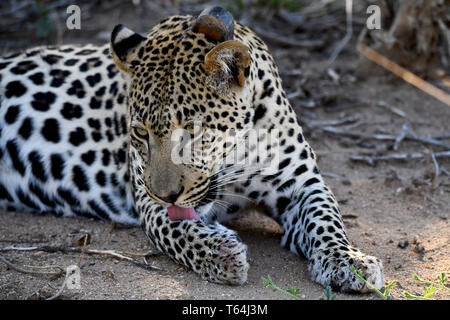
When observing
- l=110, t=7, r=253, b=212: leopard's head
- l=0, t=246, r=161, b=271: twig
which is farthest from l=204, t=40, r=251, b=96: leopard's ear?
l=0, t=246, r=161, b=271: twig

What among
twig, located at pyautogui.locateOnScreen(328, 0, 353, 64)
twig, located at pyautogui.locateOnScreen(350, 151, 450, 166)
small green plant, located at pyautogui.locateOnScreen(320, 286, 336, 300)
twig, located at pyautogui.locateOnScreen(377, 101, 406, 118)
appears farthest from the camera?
twig, located at pyautogui.locateOnScreen(328, 0, 353, 64)

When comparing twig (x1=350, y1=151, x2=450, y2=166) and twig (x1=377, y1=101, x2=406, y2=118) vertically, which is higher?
twig (x1=377, y1=101, x2=406, y2=118)

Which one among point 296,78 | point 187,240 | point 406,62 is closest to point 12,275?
point 187,240

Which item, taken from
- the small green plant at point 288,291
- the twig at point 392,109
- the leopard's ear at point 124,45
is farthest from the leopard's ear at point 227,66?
→ the twig at point 392,109

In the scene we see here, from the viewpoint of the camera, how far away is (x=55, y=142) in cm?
691

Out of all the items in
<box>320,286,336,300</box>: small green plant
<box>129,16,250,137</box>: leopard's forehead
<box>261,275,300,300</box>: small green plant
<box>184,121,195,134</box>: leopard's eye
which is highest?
<box>129,16,250,137</box>: leopard's forehead

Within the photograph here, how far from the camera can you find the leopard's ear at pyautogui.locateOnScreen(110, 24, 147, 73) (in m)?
5.50

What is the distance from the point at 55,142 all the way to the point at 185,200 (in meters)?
2.48

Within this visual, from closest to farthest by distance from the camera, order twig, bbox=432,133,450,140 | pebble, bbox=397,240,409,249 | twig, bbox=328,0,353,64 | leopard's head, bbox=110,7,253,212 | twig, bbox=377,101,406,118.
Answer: leopard's head, bbox=110,7,253,212 → pebble, bbox=397,240,409,249 → twig, bbox=432,133,450,140 → twig, bbox=377,101,406,118 → twig, bbox=328,0,353,64

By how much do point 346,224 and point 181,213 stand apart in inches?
73.4

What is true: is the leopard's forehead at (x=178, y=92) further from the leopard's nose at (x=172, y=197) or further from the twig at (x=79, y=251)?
the twig at (x=79, y=251)

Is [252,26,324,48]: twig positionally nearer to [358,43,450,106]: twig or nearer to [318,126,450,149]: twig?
[358,43,450,106]: twig

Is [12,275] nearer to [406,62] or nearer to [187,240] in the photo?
[187,240]

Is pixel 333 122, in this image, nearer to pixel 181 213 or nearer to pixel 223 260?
pixel 181 213
